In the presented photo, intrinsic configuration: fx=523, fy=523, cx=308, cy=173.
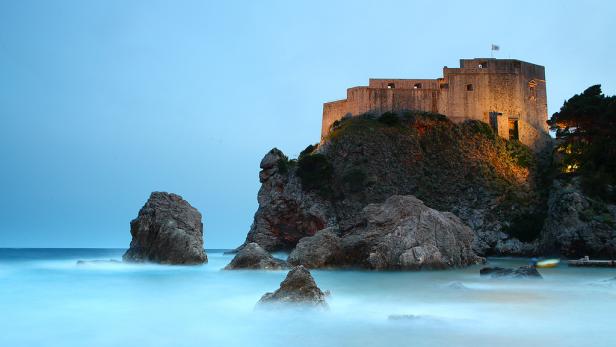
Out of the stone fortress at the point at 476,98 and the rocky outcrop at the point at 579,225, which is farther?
the stone fortress at the point at 476,98

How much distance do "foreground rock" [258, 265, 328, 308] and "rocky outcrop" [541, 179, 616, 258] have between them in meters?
27.5

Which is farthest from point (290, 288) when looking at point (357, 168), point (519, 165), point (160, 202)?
point (519, 165)

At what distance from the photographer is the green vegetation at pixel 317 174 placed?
46.4m

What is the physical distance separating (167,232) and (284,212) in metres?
22.3

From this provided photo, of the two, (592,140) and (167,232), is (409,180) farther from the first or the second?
(167,232)

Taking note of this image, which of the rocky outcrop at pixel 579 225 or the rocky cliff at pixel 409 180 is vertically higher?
the rocky cliff at pixel 409 180

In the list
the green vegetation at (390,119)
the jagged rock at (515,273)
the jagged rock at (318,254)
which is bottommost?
the jagged rock at (515,273)

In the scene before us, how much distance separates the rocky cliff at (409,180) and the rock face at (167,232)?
686 inches

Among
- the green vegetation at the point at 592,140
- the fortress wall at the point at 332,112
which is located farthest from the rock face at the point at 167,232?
the fortress wall at the point at 332,112

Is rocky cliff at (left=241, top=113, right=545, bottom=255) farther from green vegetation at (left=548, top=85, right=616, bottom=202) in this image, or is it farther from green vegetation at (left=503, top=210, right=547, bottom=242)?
green vegetation at (left=548, top=85, right=616, bottom=202)

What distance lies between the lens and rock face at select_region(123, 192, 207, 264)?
84.7ft

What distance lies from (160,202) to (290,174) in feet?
74.5

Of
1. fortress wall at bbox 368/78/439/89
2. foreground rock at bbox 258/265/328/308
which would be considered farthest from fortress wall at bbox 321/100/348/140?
foreground rock at bbox 258/265/328/308

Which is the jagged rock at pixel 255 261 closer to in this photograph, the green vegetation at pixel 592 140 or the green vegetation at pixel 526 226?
the green vegetation at pixel 592 140
